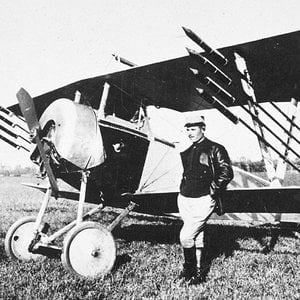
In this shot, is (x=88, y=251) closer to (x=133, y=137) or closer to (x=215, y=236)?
(x=133, y=137)

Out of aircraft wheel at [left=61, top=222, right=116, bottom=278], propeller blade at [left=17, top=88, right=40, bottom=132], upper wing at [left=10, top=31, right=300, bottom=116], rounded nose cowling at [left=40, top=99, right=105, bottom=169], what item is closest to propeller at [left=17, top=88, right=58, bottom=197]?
propeller blade at [left=17, top=88, right=40, bottom=132]

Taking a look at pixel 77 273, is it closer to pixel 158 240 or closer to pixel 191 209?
pixel 191 209

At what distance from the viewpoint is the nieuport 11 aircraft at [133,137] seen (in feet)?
12.9

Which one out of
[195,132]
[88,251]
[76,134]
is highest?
[195,132]

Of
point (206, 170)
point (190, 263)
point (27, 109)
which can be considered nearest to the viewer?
point (190, 263)

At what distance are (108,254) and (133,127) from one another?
6.36ft

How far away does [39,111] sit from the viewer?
284 inches

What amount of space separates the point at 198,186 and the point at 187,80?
6.61 ft

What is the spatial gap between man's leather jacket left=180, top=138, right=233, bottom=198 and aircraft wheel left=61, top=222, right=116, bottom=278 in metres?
1.12

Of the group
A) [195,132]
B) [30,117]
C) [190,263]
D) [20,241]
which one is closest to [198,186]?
[195,132]

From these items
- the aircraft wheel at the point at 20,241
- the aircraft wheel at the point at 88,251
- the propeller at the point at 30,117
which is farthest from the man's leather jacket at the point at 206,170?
the aircraft wheel at the point at 20,241

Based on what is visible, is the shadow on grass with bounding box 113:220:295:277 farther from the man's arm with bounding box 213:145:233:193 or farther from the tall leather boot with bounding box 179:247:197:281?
the man's arm with bounding box 213:145:233:193

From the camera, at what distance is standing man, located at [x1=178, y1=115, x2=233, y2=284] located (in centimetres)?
380

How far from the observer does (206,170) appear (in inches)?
155
